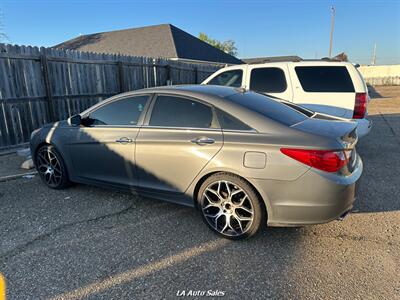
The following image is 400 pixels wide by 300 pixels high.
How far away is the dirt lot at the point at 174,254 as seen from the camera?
244 centimetres

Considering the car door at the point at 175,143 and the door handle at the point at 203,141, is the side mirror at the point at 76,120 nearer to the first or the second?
the car door at the point at 175,143

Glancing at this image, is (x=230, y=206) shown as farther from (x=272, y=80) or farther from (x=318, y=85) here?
(x=272, y=80)

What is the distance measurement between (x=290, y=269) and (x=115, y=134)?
8.24 feet

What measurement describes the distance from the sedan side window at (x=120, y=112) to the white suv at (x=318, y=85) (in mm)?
3336

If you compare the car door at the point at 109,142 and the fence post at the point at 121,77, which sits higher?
the fence post at the point at 121,77

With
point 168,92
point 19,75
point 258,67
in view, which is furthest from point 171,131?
point 19,75

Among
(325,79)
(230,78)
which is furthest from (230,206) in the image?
(230,78)

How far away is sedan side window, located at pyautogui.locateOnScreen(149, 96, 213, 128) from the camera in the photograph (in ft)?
10.7

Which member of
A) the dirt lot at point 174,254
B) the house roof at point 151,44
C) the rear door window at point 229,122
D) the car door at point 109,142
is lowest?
the dirt lot at point 174,254

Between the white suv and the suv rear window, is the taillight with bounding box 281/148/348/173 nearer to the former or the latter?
the white suv

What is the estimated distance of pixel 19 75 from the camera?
6.80 m

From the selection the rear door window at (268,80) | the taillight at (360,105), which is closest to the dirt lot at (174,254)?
the taillight at (360,105)

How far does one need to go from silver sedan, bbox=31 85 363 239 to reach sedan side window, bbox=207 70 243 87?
303 cm

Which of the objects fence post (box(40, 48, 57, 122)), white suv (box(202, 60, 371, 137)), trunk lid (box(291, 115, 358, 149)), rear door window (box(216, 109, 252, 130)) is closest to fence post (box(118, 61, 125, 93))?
fence post (box(40, 48, 57, 122))
